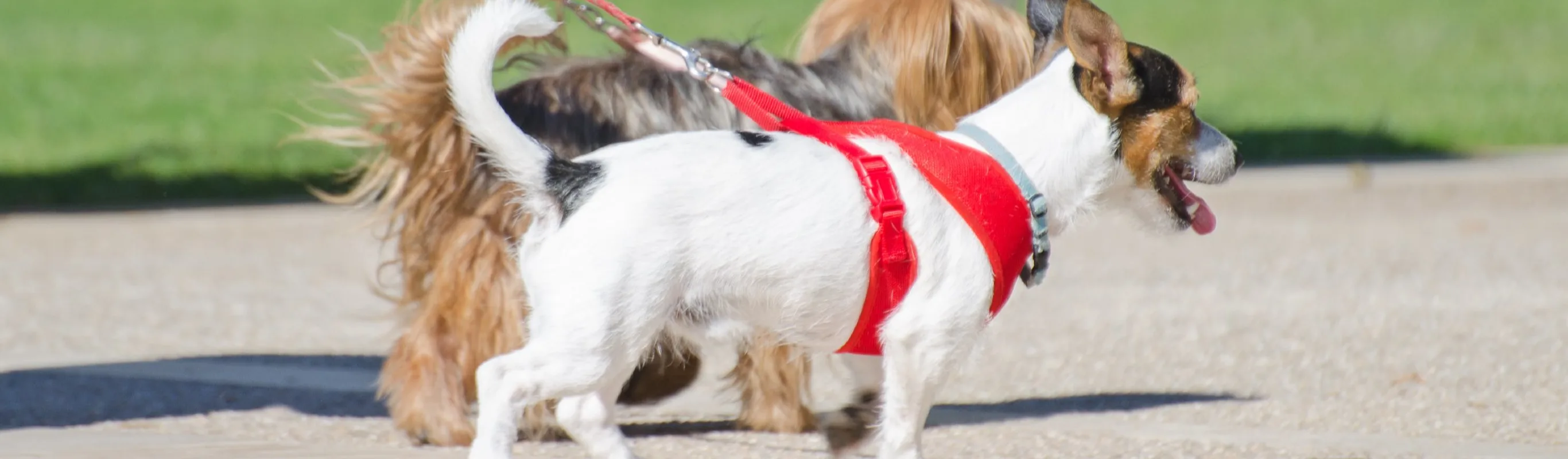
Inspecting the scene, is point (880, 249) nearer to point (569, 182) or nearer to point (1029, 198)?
point (1029, 198)

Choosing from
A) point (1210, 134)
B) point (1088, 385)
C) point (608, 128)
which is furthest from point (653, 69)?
point (1088, 385)

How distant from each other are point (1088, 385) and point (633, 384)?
1.85m

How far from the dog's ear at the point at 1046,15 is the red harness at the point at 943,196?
0.64 m

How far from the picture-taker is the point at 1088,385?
6699mm

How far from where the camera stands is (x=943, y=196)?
4176 mm

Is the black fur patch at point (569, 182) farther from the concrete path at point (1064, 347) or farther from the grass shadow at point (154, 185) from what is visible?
the grass shadow at point (154, 185)

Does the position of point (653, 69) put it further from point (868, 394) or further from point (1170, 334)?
point (1170, 334)

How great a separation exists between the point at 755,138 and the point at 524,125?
3.54ft

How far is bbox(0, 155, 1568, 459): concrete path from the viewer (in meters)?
5.47

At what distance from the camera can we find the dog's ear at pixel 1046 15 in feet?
15.9

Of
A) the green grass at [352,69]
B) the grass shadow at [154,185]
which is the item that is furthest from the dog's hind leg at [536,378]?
the grass shadow at [154,185]

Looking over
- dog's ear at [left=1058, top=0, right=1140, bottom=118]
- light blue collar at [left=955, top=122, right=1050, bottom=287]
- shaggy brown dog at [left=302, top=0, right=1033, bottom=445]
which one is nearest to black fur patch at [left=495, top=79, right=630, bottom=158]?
shaggy brown dog at [left=302, top=0, right=1033, bottom=445]

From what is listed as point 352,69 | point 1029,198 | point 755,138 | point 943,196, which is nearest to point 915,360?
point 943,196

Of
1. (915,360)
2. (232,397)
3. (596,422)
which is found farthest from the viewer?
(232,397)
